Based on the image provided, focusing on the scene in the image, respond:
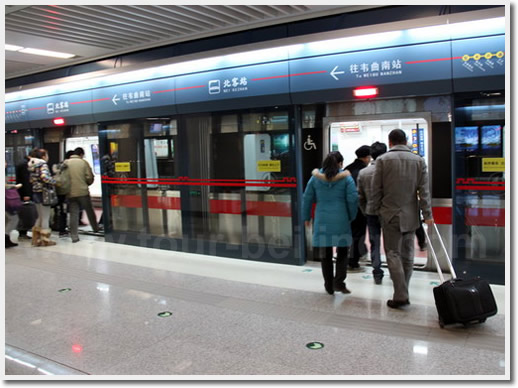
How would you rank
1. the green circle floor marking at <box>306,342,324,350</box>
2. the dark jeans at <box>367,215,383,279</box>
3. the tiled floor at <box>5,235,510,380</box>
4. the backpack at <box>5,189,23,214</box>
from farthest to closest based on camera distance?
the backpack at <box>5,189,23,214</box>
the dark jeans at <box>367,215,383,279</box>
the green circle floor marking at <box>306,342,324,350</box>
the tiled floor at <box>5,235,510,380</box>

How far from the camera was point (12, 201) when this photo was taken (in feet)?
24.0

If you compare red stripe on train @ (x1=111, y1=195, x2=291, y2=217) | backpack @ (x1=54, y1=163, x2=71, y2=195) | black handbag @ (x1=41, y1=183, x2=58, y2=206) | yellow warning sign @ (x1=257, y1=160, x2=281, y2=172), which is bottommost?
red stripe on train @ (x1=111, y1=195, x2=291, y2=217)

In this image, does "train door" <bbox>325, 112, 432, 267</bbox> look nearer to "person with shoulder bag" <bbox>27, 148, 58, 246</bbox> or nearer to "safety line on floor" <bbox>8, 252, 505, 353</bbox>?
"safety line on floor" <bbox>8, 252, 505, 353</bbox>

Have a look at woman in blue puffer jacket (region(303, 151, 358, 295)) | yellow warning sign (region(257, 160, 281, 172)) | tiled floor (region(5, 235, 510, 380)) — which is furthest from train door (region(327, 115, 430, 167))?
woman in blue puffer jacket (region(303, 151, 358, 295))

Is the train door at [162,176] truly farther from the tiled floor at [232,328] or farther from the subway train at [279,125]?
the tiled floor at [232,328]

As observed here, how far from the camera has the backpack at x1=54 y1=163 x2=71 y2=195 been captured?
806cm

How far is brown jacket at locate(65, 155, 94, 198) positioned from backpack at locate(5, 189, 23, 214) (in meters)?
0.91

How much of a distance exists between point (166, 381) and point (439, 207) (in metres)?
3.71

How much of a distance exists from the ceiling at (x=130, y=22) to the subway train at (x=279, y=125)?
0.34 m

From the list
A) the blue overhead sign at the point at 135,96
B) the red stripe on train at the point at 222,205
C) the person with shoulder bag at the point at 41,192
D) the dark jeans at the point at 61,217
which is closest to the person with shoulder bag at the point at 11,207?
the person with shoulder bag at the point at 41,192

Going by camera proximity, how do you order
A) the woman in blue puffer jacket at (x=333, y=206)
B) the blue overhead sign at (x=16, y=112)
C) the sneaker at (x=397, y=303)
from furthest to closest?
the blue overhead sign at (x=16, y=112)
the woman in blue puffer jacket at (x=333, y=206)
the sneaker at (x=397, y=303)

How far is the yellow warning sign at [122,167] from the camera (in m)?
7.83

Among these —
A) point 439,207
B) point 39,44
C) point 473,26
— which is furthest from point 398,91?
point 39,44

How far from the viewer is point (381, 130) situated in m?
8.88
